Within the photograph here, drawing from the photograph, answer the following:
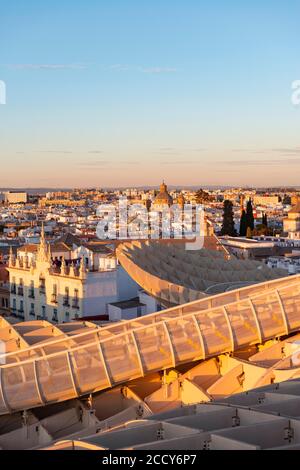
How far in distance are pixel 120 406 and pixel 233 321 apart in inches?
107

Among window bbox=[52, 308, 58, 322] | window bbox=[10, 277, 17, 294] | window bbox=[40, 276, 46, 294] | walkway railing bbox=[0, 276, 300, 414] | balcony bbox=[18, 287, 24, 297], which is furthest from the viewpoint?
window bbox=[10, 277, 17, 294]

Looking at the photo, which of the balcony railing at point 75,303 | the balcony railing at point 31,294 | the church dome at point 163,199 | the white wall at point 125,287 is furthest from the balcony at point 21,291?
the church dome at point 163,199

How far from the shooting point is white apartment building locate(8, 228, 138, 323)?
89.1 ft

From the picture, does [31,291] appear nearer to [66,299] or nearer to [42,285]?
[42,285]

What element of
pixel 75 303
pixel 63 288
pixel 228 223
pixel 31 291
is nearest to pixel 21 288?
pixel 31 291

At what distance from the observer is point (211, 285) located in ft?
83.0

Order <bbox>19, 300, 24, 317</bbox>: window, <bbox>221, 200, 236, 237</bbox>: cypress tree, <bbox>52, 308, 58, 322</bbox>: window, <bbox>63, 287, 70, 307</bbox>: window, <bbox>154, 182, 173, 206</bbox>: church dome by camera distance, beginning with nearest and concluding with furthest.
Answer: <bbox>63, 287, 70, 307</bbox>: window
<bbox>52, 308, 58, 322</bbox>: window
<bbox>19, 300, 24, 317</bbox>: window
<bbox>221, 200, 236, 237</bbox>: cypress tree
<bbox>154, 182, 173, 206</bbox>: church dome

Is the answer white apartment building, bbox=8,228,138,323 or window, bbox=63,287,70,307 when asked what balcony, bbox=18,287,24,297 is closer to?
white apartment building, bbox=8,228,138,323

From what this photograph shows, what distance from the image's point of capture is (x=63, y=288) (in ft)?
92.0

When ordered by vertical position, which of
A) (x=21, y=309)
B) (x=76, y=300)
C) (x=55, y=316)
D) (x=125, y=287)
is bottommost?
(x=21, y=309)

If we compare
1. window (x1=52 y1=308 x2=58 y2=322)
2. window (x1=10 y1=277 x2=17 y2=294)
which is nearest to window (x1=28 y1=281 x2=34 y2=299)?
window (x1=10 y1=277 x2=17 y2=294)

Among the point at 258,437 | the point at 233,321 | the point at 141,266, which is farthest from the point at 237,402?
the point at 141,266
